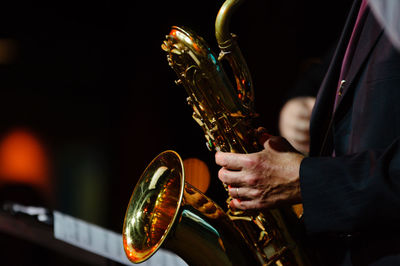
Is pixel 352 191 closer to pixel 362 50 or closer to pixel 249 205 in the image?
pixel 249 205

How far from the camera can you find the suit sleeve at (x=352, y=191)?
1.20 metres

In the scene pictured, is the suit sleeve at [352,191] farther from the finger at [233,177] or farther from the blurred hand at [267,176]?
the finger at [233,177]

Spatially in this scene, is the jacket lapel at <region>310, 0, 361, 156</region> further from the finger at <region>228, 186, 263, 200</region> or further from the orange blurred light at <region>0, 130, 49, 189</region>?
the orange blurred light at <region>0, 130, 49, 189</region>

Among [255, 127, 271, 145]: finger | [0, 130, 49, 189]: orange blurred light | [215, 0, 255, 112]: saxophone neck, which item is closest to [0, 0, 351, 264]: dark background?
[0, 130, 49, 189]: orange blurred light

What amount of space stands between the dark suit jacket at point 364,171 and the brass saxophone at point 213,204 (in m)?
0.30

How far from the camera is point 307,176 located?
1.29 metres

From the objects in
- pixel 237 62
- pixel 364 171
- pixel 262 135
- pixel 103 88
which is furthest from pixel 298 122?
pixel 103 88

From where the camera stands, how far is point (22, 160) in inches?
247

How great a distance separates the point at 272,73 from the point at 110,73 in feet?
6.93

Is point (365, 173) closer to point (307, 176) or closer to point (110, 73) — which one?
point (307, 176)

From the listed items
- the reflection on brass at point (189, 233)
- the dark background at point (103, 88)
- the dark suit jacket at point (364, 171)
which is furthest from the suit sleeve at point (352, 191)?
the dark background at point (103, 88)

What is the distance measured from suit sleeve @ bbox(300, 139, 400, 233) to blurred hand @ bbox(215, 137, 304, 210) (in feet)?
0.19

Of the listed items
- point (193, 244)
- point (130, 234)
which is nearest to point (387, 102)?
point (193, 244)

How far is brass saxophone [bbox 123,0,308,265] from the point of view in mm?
1657
